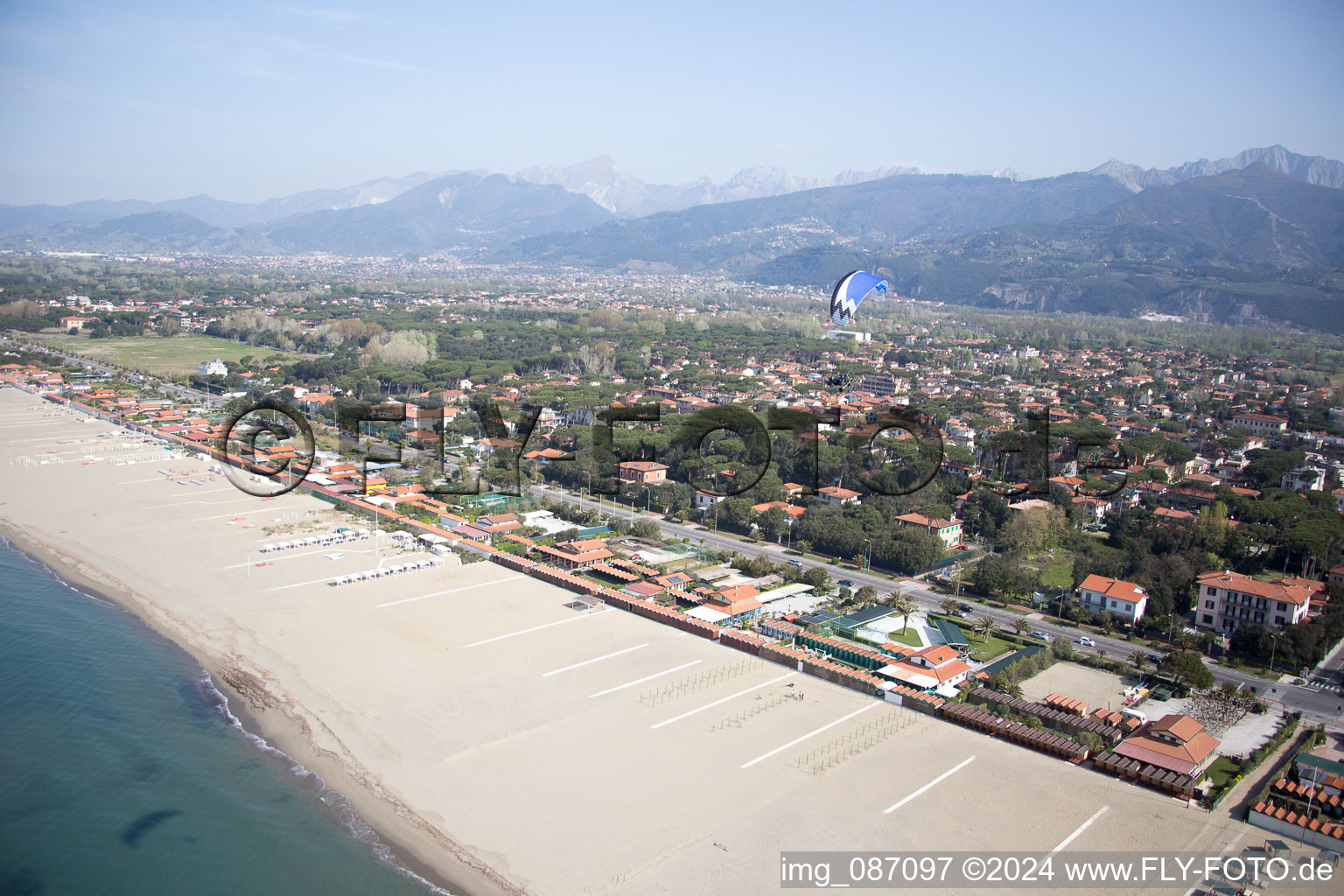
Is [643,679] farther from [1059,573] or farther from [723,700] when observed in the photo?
[1059,573]

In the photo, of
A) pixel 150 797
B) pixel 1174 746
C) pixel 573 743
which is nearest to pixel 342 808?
pixel 150 797

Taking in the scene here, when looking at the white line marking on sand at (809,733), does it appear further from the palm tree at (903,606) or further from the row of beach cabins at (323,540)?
the row of beach cabins at (323,540)

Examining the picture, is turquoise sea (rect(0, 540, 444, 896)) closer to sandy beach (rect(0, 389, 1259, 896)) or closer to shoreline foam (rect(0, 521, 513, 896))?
shoreline foam (rect(0, 521, 513, 896))

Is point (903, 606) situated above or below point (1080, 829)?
above

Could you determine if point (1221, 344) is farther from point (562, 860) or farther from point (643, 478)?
point (562, 860)

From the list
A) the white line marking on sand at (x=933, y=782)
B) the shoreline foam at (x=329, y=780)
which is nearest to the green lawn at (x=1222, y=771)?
the white line marking on sand at (x=933, y=782)

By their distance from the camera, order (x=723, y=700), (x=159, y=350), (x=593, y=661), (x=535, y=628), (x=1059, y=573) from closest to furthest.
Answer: (x=723, y=700), (x=593, y=661), (x=535, y=628), (x=1059, y=573), (x=159, y=350)

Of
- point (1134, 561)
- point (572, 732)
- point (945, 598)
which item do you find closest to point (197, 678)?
point (572, 732)
